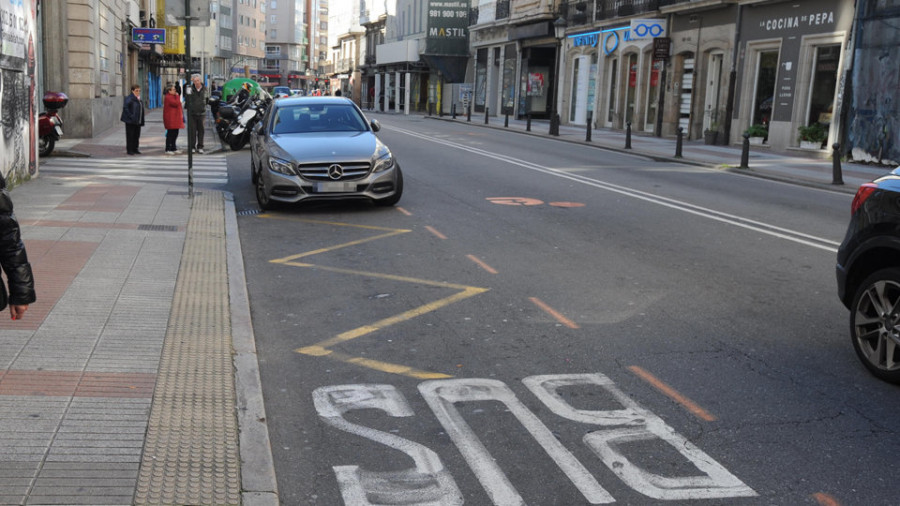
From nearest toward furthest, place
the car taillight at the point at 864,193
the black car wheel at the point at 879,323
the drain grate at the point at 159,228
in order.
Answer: the black car wheel at the point at 879,323 → the car taillight at the point at 864,193 → the drain grate at the point at 159,228

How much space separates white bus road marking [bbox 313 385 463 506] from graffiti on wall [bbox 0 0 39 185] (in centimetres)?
944

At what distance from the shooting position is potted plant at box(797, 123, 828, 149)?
1004 inches

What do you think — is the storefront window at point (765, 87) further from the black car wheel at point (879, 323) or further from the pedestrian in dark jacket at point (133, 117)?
the black car wheel at point (879, 323)

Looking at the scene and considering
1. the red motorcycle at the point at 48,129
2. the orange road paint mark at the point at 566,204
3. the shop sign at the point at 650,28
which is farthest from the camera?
the shop sign at the point at 650,28

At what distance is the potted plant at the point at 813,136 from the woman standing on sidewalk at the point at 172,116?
17225 mm

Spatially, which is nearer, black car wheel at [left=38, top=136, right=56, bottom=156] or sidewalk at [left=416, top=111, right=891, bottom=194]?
black car wheel at [left=38, top=136, right=56, bottom=156]

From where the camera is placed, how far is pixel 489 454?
434 centimetres

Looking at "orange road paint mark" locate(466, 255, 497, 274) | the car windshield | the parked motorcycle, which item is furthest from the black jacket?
"orange road paint mark" locate(466, 255, 497, 274)

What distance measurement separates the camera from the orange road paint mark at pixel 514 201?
13258mm

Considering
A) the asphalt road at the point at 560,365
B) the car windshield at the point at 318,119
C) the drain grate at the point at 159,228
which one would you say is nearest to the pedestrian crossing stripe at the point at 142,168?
the car windshield at the point at 318,119

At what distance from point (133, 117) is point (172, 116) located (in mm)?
844

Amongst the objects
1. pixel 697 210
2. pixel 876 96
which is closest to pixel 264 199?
pixel 697 210

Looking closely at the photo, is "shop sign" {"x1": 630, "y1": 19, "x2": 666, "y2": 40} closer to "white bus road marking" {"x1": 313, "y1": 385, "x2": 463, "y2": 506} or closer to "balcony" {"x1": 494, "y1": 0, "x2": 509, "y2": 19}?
"balcony" {"x1": 494, "y1": 0, "x2": 509, "y2": 19}

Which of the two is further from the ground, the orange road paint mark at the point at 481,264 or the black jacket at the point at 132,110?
the black jacket at the point at 132,110
